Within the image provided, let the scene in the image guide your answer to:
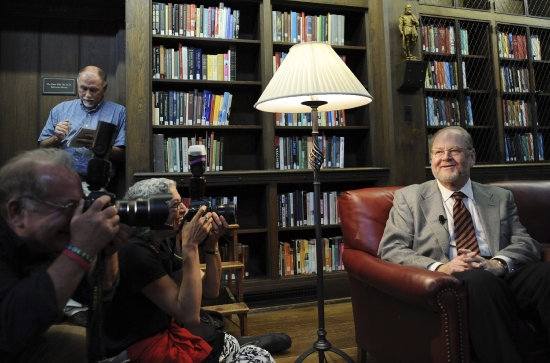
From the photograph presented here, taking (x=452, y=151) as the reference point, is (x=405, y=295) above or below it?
below

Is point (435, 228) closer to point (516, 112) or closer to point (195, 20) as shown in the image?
point (195, 20)

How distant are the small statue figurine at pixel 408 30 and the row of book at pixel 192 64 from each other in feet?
4.18

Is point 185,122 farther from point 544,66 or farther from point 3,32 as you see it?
point 544,66

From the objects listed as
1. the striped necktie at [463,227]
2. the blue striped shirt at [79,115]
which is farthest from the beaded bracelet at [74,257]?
the blue striped shirt at [79,115]

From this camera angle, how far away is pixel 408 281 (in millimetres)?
1307

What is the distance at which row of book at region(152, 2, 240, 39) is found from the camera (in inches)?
103

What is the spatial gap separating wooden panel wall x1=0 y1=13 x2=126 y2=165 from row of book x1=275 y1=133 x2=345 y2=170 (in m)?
1.27

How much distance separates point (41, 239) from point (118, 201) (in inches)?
6.8

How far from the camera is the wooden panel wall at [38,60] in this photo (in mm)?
2711

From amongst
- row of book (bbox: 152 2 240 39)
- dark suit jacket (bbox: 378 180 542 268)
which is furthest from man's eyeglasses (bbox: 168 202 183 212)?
row of book (bbox: 152 2 240 39)

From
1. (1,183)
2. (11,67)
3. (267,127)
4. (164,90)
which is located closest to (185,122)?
(164,90)

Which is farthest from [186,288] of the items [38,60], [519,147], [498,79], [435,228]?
[519,147]

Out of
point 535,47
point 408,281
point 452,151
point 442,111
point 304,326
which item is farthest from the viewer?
point 535,47

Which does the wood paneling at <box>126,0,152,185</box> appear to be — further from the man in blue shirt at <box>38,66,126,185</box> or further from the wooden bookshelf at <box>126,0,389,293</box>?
the man in blue shirt at <box>38,66,126,185</box>
